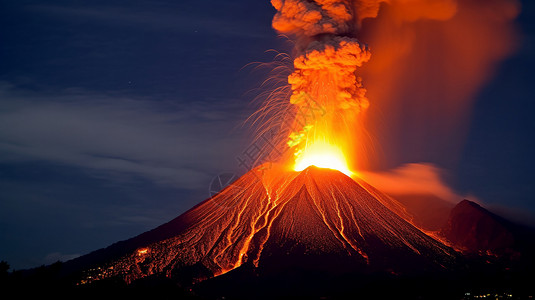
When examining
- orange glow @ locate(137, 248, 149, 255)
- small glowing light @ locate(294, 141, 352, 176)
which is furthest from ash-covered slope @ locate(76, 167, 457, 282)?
small glowing light @ locate(294, 141, 352, 176)

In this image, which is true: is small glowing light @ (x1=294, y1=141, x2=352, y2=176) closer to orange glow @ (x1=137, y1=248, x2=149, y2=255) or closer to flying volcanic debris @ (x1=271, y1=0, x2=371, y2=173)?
flying volcanic debris @ (x1=271, y1=0, x2=371, y2=173)

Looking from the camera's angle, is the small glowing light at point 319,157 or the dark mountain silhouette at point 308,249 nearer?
the dark mountain silhouette at point 308,249

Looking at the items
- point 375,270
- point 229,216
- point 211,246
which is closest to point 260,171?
point 229,216

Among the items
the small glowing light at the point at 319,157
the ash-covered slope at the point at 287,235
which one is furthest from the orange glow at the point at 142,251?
the small glowing light at the point at 319,157

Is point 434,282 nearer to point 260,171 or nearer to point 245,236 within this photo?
point 245,236

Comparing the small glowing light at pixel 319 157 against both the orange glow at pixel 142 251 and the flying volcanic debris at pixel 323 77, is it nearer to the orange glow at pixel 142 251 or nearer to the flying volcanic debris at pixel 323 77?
the flying volcanic debris at pixel 323 77

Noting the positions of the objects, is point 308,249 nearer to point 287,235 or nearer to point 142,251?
point 287,235
